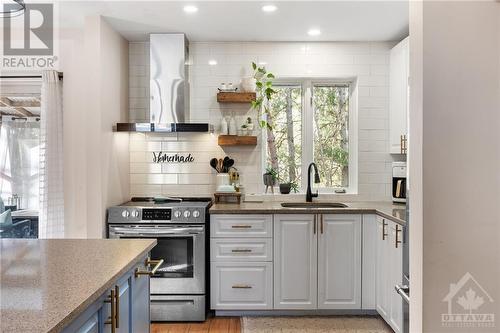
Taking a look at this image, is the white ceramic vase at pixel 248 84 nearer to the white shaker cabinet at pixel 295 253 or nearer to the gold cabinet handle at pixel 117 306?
the white shaker cabinet at pixel 295 253

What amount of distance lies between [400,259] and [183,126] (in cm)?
209

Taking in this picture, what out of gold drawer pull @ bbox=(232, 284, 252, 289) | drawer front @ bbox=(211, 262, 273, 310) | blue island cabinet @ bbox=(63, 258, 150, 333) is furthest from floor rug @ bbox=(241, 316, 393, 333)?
blue island cabinet @ bbox=(63, 258, 150, 333)

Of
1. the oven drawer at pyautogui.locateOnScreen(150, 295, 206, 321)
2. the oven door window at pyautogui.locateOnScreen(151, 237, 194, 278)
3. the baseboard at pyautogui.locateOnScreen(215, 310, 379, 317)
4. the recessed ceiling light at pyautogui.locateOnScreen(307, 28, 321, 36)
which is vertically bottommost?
the baseboard at pyautogui.locateOnScreen(215, 310, 379, 317)

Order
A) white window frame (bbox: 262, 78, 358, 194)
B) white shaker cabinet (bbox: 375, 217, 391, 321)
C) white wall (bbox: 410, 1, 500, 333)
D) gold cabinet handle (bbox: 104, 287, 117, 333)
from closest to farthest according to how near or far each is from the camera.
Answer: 1. gold cabinet handle (bbox: 104, 287, 117, 333)
2. white wall (bbox: 410, 1, 500, 333)
3. white shaker cabinet (bbox: 375, 217, 391, 321)
4. white window frame (bbox: 262, 78, 358, 194)

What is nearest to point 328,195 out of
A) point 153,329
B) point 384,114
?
point 384,114

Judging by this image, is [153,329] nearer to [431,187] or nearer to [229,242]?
[229,242]

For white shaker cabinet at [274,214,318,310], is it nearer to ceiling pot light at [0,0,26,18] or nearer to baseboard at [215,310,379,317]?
baseboard at [215,310,379,317]

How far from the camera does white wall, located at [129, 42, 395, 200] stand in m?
3.81

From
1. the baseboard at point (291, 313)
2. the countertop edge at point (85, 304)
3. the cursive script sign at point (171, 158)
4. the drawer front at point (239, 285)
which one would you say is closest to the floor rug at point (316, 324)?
the baseboard at point (291, 313)

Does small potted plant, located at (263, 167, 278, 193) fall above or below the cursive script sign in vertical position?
below

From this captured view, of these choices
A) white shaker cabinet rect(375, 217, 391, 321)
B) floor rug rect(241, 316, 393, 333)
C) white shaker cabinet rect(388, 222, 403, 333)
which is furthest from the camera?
floor rug rect(241, 316, 393, 333)

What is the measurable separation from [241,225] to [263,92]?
142cm

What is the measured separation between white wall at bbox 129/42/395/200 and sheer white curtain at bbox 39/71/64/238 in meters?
0.66

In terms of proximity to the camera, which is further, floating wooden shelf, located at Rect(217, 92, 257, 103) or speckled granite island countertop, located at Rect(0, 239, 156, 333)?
floating wooden shelf, located at Rect(217, 92, 257, 103)
